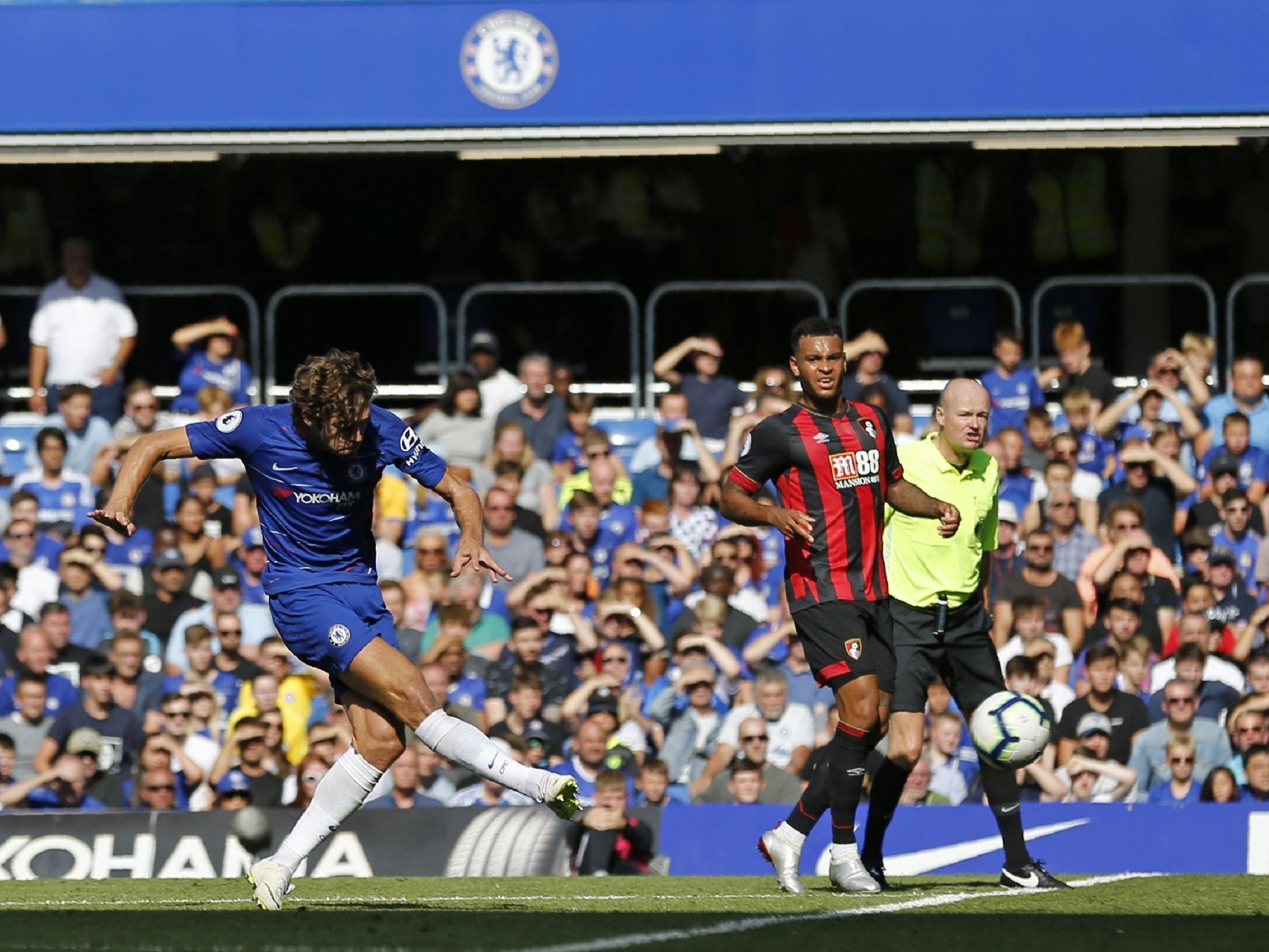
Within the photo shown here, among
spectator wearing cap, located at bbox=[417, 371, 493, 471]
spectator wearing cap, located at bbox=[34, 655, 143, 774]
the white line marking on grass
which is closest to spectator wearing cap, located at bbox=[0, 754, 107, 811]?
spectator wearing cap, located at bbox=[34, 655, 143, 774]

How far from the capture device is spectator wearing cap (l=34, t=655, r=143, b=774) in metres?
12.8

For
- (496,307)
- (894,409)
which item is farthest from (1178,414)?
(496,307)

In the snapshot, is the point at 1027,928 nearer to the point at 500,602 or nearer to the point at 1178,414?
the point at 500,602

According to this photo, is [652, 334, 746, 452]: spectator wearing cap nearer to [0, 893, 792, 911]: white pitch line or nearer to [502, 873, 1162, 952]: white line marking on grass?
[502, 873, 1162, 952]: white line marking on grass

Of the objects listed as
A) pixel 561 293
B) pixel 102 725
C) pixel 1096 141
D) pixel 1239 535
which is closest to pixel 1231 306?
pixel 1096 141

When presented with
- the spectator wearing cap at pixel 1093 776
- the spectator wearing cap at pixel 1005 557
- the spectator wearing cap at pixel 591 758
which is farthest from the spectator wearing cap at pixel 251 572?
the spectator wearing cap at pixel 1093 776

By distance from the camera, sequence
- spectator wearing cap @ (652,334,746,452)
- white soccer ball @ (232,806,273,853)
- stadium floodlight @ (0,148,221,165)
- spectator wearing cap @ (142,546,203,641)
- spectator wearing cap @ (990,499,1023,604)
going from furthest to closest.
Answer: stadium floodlight @ (0,148,221,165)
spectator wearing cap @ (652,334,746,452)
spectator wearing cap @ (142,546,203,641)
spectator wearing cap @ (990,499,1023,604)
white soccer ball @ (232,806,273,853)

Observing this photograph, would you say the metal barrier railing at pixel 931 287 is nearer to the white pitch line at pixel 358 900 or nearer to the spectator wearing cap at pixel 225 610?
the spectator wearing cap at pixel 225 610

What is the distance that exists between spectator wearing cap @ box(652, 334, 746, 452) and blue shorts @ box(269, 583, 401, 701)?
24.1 feet

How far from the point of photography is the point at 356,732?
8.05 meters

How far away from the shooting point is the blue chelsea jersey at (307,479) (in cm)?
799

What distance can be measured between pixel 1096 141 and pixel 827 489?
7.60 m

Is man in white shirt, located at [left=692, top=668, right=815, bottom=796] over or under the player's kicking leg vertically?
under

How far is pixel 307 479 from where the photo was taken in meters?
8.00
